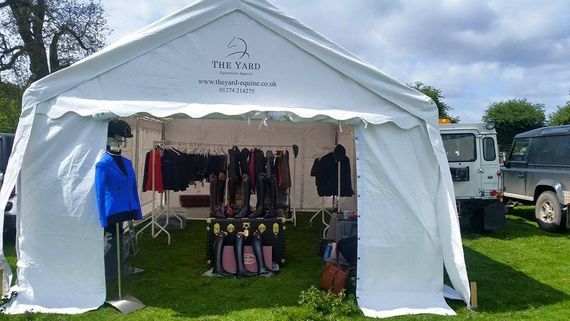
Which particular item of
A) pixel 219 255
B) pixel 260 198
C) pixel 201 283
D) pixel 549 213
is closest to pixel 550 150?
pixel 549 213

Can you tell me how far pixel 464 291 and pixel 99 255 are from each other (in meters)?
3.85

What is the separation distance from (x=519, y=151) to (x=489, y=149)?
228 centimetres

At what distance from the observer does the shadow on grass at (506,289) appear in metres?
5.01

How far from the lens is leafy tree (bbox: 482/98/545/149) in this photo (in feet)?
100

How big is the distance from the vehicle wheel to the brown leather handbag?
6017 mm

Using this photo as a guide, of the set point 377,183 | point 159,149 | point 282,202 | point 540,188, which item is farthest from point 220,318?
point 540,188

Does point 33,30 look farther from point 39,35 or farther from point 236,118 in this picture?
point 236,118

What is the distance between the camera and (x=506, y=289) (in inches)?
220

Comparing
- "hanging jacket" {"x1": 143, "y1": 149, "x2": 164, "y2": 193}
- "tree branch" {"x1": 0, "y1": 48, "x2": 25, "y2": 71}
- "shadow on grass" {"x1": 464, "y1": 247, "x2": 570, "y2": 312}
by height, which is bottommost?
"shadow on grass" {"x1": 464, "y1": 247, "x2": 570, "y2": 312}

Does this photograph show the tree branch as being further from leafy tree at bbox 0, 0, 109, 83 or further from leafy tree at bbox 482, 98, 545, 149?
leafy tree at bbox 482, 98, 545, 149

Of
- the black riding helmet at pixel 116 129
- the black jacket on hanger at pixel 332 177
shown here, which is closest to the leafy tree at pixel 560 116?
the black jacket on hanger at pixel 332 177

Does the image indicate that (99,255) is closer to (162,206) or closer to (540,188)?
(162,206)

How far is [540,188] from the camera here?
379 inches

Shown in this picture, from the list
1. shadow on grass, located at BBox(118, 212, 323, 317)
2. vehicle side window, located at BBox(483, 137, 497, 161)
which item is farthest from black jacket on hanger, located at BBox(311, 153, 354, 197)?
vehicle side window, located at BBox(483, 137, 497, 161)
